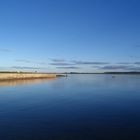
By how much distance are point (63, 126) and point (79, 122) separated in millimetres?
1455

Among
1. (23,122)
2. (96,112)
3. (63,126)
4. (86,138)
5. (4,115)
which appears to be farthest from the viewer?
(96,112)

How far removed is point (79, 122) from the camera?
15203 mm

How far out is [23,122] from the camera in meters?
Result: 15.1

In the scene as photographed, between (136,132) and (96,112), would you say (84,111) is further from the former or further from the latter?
(136,132)

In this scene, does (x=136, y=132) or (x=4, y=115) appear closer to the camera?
(x=136, y=132)

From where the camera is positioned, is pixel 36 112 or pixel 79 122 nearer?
pixel 79 122

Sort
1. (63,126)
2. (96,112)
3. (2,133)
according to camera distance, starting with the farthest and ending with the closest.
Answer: (96,112), (63,126), (2,133)

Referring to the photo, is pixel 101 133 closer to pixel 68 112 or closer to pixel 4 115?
pixel 68 112

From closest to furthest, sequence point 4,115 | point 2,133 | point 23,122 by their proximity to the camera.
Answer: point 2,133 → point 23,122 → point 4,115

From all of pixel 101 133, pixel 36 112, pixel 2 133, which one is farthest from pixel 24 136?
pixel 36 112

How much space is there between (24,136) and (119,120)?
21.7 feet

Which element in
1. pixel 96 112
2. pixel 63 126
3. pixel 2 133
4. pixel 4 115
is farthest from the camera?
pixel 96 112

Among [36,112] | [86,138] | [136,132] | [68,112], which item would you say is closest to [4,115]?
[36,112]

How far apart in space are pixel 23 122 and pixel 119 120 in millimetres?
6107
